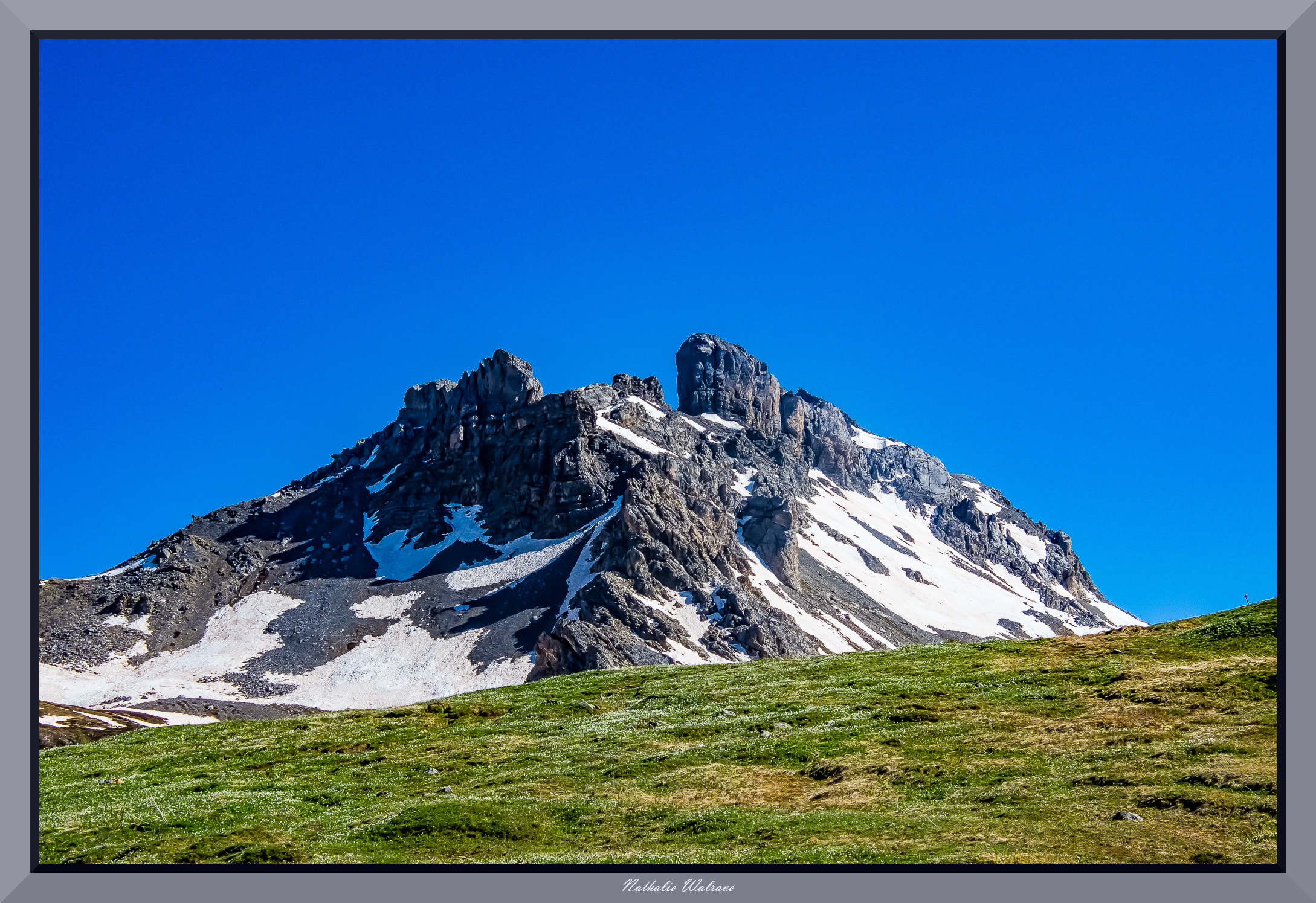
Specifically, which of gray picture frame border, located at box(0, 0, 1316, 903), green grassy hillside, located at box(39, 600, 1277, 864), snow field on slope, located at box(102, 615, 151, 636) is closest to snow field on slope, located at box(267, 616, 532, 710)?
snow field on slope, located at box(102, 615, 151, 636)

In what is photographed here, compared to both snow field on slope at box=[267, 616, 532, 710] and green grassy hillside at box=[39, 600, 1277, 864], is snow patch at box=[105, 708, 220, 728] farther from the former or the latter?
green grassy hillside at box=[39, 600, 1277, 864]

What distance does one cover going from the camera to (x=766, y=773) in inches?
1377

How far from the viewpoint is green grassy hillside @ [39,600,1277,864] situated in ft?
86.4

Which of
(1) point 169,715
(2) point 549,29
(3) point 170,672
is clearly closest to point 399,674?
(1) point 169,715

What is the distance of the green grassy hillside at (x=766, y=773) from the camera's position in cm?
2633

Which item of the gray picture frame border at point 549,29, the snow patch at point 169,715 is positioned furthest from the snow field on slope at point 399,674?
the gray picture frame border at point 549,29

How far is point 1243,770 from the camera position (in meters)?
28.4

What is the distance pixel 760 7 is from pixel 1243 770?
23456 millimetres

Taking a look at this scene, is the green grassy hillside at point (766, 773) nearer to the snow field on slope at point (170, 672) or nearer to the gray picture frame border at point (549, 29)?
the gray picture frame border at point (549, 29)

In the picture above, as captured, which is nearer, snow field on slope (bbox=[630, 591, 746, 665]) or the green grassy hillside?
the green grassy hillside

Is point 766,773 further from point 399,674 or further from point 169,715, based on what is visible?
point 399,674
